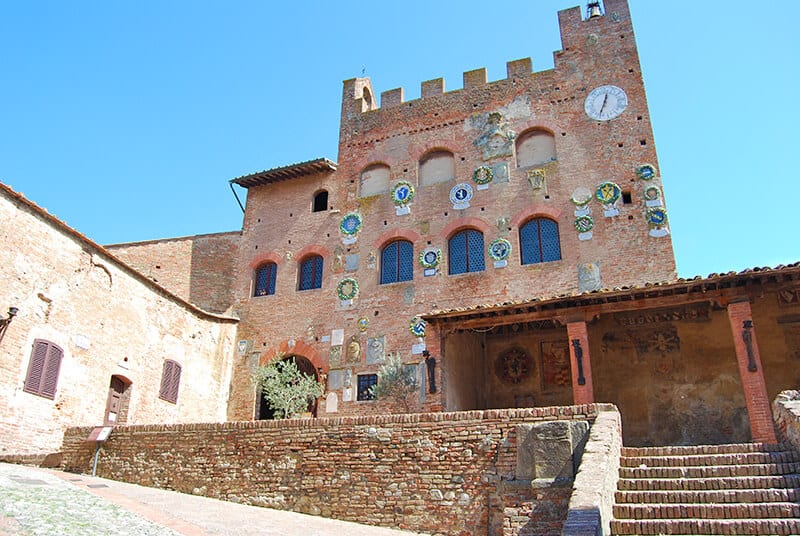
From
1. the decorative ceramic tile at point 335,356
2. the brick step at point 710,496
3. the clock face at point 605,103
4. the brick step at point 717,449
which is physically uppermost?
the clock face at point 605,103

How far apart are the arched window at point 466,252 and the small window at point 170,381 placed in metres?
8.06

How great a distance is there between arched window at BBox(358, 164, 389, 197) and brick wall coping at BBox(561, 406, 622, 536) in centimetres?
1282

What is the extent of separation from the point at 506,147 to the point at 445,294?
4882 mm

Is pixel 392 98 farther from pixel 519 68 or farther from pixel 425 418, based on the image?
pixel 425 418

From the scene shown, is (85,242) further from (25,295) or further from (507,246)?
(507,246)

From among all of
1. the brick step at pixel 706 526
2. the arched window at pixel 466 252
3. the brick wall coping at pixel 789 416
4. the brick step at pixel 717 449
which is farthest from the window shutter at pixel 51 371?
the brick wall coping at pixel 789 416

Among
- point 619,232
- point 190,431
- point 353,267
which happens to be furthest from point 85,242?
point 619,232

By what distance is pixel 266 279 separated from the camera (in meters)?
21.2

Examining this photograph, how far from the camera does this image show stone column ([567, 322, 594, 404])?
13.2 metres

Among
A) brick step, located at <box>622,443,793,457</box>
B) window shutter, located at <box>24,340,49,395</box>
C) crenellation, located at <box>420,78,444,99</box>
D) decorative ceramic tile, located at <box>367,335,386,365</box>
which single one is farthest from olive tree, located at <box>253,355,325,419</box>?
brick step, located at <box>622,443,793,457</box>

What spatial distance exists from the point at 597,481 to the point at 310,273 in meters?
14.4

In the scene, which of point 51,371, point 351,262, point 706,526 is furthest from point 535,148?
point 51,371

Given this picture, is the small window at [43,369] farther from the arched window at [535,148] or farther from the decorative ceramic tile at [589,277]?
the arched window at [535,148]

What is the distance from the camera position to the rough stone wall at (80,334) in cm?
1323
